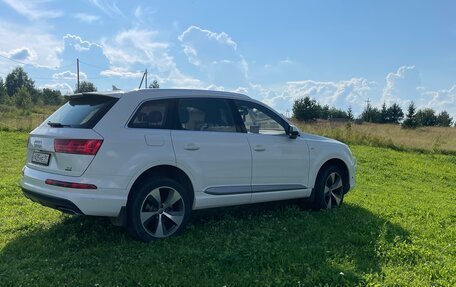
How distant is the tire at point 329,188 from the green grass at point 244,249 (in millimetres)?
244

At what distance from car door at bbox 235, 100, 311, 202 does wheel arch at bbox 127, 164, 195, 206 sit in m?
0.99

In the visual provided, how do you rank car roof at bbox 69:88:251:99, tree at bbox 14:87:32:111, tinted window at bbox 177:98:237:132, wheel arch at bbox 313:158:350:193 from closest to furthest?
1. car roof at bbox 69:88:251:99
2. tinted window at bbox 177:98:237:132
3. wheel arch at bbox 313:158:350:193
4. tree at bbox 14:87:32:111

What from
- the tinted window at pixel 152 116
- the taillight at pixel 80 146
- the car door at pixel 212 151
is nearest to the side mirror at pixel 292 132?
the car door at pixel 212 151

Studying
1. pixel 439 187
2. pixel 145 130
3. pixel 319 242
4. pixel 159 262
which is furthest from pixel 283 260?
pixel 439 187

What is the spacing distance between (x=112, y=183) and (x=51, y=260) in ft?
3.19

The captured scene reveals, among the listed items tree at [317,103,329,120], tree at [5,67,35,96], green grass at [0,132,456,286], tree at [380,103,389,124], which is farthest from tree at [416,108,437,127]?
green grass at [0,132,456,286]

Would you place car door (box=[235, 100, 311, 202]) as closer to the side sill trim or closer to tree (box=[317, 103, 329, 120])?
the side sill trim

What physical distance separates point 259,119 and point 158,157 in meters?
1.80

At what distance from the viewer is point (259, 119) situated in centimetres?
614

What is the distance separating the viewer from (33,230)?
17.9 feet

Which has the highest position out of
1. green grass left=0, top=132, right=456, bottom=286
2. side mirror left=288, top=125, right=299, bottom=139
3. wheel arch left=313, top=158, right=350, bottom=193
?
side mirror left=288, top=125, right=299, bottom=139

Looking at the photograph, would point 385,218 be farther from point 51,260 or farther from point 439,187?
point 439,187

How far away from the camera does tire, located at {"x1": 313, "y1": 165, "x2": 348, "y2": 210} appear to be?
6.75 m

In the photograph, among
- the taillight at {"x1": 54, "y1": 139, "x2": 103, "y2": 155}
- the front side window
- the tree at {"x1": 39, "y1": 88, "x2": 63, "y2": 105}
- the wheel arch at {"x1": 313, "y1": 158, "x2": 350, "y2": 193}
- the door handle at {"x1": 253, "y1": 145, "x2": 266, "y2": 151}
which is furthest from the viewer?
the tree at {"x1": 39, "y1": 88, "x2": 63, "y2": 105}
